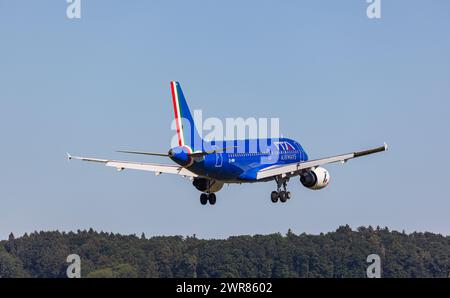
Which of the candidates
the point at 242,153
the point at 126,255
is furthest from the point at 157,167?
the point at 126,255

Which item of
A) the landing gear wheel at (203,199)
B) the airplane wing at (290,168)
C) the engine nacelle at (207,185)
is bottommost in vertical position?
the landing gear wheel at (203,199)

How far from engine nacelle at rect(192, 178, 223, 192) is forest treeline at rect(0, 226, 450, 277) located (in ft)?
175

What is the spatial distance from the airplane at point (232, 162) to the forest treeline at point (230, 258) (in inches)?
2048

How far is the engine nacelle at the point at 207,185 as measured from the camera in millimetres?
111688

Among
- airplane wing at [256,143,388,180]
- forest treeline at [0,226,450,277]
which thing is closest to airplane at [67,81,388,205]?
airplane wing at [256,143,388,180]

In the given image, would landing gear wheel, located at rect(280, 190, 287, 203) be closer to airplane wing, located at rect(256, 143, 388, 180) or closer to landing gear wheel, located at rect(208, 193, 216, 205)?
airplane wing, located at rect(256, 143, 388, 180)

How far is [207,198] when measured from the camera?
113 m

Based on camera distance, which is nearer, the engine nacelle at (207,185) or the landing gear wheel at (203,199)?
the engine nacelle at (207,185)

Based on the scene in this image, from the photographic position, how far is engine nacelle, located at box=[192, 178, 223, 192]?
11169 centimetres

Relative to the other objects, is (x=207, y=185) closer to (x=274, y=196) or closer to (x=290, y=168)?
(x=274, y=196)

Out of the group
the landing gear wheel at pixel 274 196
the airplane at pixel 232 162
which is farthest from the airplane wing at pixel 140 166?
the landing gear wheel at pixel 274 196

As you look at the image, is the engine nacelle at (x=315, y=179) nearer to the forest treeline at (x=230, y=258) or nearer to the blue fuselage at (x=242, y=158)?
the blue fuselage at (x=242, y=158)

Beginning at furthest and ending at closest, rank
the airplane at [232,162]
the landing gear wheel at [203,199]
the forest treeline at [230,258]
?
the forest treeline at [230,258] < the landing gear wheel at [203,199] < the airplane at [232,162]
